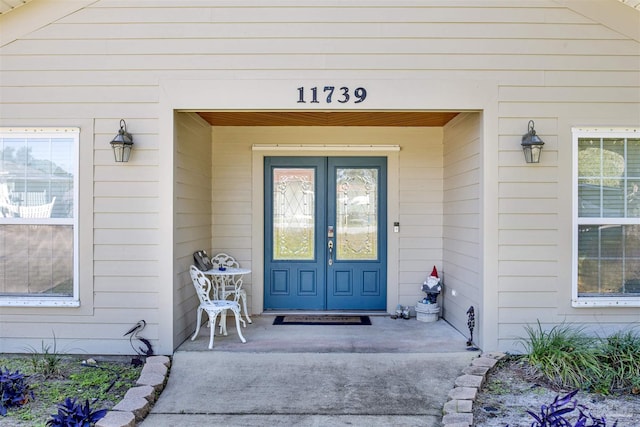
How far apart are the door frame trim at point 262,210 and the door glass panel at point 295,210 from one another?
19 centimetres

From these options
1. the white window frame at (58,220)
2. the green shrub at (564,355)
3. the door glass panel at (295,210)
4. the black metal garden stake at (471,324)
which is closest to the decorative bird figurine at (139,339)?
the white window frame at (58,220)

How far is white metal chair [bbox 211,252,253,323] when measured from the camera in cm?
512

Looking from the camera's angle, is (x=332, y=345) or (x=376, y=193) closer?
(x=332, y=345)

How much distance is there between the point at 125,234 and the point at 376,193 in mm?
2972

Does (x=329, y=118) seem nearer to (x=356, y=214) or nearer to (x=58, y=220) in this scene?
(x=356, y=214)

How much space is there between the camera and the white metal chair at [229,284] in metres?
5.12

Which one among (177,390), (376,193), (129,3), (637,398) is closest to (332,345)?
(177,390)

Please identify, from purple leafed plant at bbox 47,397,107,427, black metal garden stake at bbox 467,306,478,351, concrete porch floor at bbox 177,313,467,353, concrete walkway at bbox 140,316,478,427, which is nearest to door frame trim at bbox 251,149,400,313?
concrete porch floor at bbox 177,313,467,353

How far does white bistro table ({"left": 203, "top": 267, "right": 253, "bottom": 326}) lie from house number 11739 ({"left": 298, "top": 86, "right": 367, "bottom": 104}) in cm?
196

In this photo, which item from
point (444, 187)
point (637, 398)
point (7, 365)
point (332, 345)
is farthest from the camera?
point (444, 187)

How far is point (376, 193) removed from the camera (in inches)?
225

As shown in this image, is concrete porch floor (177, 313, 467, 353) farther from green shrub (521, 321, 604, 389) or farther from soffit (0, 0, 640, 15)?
soffit (0, 0, 640, 15)

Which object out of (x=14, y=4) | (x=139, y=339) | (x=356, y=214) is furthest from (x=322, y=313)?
(x=14, y=4)

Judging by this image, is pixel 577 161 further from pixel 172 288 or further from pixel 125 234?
pixel 125 234
